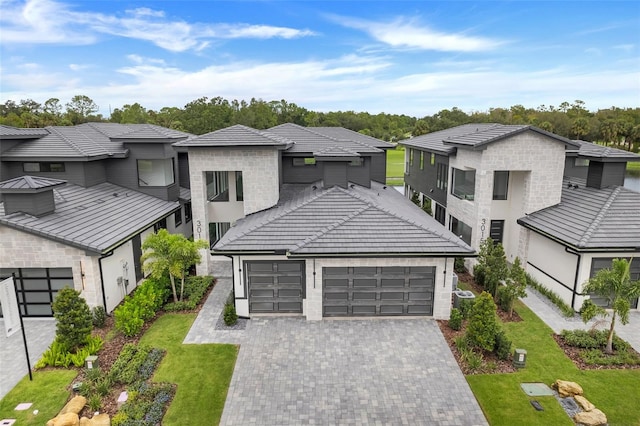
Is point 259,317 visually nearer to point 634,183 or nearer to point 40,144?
point 40,144

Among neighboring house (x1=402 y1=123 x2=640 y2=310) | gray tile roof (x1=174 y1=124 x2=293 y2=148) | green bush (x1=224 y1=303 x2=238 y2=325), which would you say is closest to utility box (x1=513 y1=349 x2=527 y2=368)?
neighboring house (x1=402 y1=123 x2=640 y2=310)

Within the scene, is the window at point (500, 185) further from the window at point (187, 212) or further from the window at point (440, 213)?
the window at point (187, 212)

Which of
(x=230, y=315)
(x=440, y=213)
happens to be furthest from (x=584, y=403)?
(x=440, y=213)

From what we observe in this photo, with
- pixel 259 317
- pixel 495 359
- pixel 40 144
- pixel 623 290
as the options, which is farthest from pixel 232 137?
pixel 623 290

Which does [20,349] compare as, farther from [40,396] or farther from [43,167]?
[43,167]

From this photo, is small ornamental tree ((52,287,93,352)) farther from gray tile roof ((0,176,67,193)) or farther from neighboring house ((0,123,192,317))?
gray tile roof ((0,176,67,193))

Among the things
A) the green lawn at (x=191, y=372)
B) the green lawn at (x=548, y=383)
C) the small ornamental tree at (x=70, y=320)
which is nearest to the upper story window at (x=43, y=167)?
the small ornamental tree at (x=70, y=320)
